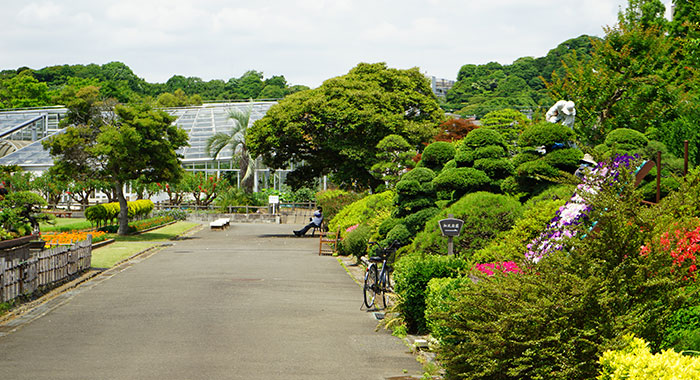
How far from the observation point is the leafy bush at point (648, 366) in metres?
4.16

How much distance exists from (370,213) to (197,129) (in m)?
42.7

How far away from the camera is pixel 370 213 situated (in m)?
22.9

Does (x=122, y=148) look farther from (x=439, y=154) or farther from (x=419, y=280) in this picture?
(x=419, y=280)

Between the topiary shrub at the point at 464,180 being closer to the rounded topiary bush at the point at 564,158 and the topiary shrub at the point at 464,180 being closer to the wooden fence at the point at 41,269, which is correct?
the rounded topiary bush at the point at 564,158

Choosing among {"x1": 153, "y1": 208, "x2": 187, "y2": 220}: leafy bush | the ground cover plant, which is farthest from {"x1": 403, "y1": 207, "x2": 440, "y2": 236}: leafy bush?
{"x1": 153, "y1": 208, "x2": 187, "y2": 220}: leafy bush

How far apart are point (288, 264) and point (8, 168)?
36.2 meters

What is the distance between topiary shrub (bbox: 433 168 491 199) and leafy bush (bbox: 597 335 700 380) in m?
9.69

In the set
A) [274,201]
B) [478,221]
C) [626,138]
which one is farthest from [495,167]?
[274,201]

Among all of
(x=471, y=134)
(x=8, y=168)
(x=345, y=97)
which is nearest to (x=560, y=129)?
(x=471, y=134)

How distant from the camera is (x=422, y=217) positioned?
1585cm

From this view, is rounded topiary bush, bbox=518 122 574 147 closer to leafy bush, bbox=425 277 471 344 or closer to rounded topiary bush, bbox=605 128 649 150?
rounded topiary bush, bbox=605 128 649 150

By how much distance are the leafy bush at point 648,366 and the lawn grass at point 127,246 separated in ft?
54.7

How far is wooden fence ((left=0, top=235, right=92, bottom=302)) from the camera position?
12.2m

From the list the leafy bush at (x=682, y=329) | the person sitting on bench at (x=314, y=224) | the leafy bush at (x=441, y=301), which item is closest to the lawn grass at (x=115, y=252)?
the person sitting on bench at (x=314, y=224)
